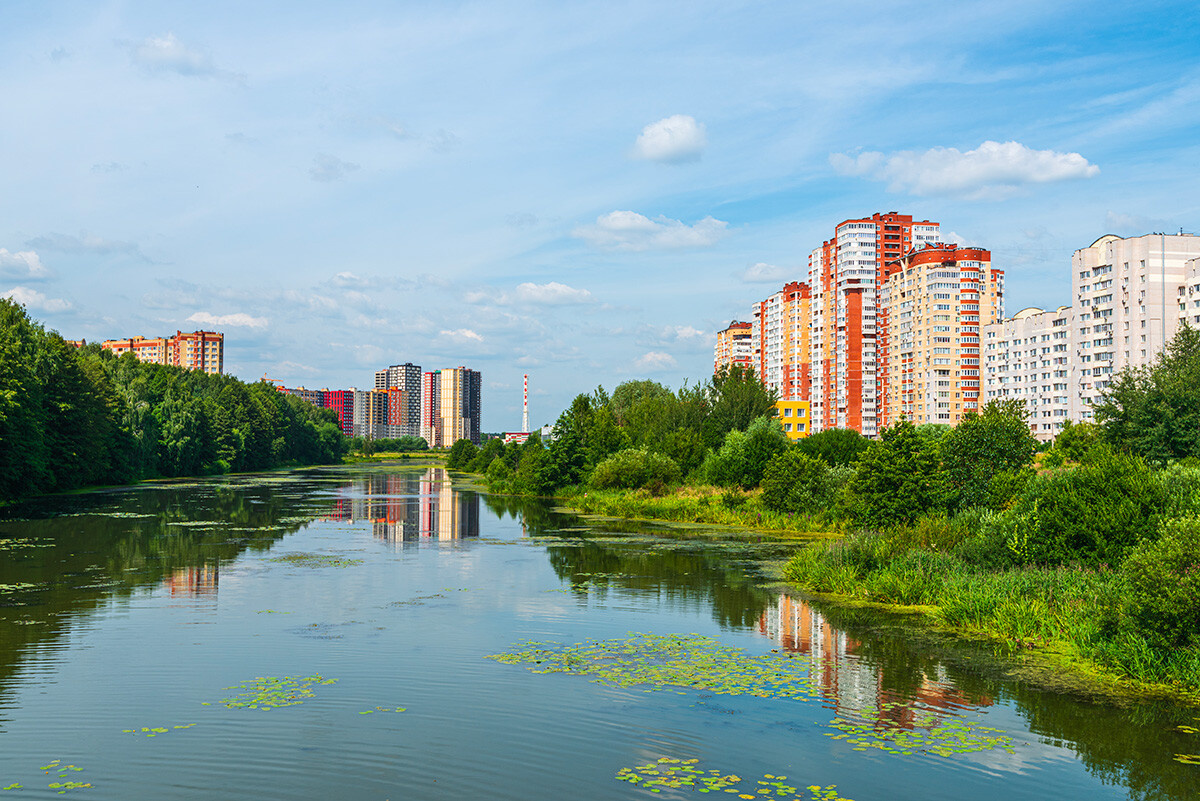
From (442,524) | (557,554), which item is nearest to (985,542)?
(557,554)

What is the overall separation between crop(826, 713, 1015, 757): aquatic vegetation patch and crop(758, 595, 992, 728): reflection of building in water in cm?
27

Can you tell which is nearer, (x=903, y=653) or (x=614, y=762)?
(x=614, y=762)

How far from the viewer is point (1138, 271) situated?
103688 mm

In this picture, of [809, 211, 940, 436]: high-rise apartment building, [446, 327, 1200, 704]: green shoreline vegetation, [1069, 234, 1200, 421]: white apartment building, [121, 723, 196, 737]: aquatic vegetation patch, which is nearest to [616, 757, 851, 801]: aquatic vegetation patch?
[121, 723, 196, 737]: aquatic vegetation patch

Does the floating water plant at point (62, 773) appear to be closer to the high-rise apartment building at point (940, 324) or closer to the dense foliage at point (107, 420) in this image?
the dense foliage at point (107, 420)

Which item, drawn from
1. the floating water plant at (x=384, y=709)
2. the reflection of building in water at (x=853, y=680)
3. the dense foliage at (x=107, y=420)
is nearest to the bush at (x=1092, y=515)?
the reflection of building in water at (x=853, y=680)

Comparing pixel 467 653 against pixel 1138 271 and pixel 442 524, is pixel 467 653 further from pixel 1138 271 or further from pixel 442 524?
pixel 1138 271

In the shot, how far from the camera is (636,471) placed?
195ft

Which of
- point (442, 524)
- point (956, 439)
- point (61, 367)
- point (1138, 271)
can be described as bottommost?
point (442, 524)

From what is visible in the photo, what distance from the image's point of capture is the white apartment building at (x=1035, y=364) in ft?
389

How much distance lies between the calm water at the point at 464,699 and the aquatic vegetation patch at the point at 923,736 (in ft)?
0.55

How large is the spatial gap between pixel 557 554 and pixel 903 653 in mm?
18751

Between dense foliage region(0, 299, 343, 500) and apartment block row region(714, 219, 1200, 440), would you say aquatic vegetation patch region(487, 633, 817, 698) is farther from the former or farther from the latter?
apartment block row region(714, 219, 1200, 440)

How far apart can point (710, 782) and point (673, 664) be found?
605 centimetres
